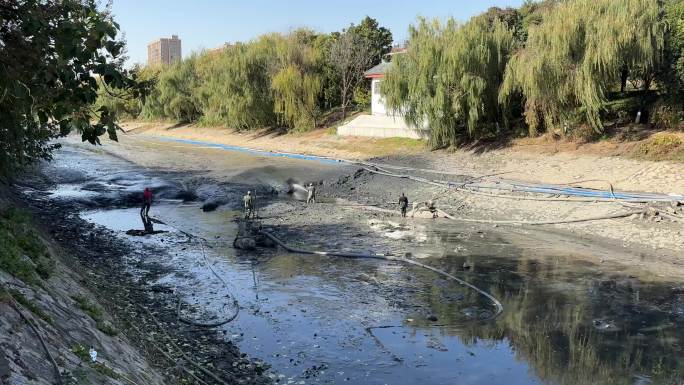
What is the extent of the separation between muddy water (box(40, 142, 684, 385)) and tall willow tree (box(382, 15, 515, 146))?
597 inches

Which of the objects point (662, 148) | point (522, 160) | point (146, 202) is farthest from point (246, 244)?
point (662, 148)

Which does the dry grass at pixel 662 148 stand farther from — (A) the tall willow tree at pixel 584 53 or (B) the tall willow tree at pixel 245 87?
(B) the tall willow tree at pixel 245 87

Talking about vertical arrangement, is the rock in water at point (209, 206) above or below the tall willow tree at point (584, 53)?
below

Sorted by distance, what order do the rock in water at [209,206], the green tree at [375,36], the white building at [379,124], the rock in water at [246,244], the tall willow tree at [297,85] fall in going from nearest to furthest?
1. the rock in water at [246,244]
2. the rock in water at [209,206]
3. the white building at [379,124]
4. the tall willow tree at [297,85]
5. the green tree at [375,36]

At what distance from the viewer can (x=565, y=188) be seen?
1017 inches

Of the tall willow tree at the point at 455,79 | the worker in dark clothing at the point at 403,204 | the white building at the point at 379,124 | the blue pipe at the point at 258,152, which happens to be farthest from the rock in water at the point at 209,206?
the white building at the point at 379,124

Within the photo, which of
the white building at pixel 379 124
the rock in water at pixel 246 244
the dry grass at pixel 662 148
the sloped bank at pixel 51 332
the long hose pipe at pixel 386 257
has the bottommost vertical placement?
the long hose pipe at pixel 386 257

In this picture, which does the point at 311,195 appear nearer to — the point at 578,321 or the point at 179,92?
the point at 578,321

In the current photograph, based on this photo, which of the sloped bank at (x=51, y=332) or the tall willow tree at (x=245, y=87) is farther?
the tall willow tree at (x=245, y=87)

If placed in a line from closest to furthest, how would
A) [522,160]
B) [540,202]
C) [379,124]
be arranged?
[540,202], [522,160], [379,124]

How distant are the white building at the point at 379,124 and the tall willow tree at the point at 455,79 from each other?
225 centimetres

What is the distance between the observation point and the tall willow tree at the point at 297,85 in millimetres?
52219

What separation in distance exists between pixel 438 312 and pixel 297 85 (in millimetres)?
40913

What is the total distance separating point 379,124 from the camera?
45.4 m
